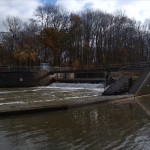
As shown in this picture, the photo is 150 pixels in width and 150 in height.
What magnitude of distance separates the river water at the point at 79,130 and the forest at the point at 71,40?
4461cm

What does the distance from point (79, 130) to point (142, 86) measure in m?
19.3

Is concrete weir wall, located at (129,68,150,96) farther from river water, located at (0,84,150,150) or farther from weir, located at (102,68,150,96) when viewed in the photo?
river water, located at (0,84,150,150)

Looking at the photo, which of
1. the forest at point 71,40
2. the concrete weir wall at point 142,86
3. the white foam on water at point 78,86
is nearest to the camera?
the concrete weir wall at point 142,86

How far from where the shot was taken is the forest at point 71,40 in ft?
232

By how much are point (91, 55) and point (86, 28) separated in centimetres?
569

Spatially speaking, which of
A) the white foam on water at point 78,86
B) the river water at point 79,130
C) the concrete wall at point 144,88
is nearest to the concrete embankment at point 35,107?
the river water at point 79,130

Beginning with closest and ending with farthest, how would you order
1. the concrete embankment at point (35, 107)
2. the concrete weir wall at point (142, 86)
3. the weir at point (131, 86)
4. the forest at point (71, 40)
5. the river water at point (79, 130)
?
the river water at point (79, 130)
the concrete embankment at point (35, 107)
the concrete weir wall at point (142, 86)
the weir at point (131, 86)
the forest at point (71, 40)

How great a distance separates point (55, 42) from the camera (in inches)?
2778

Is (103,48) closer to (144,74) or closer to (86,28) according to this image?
(86,28)

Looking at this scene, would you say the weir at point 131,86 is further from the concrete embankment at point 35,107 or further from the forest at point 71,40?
the forest at point 71,40

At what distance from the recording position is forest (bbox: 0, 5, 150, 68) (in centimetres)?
7069

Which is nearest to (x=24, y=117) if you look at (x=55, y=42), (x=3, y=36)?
(x=55, y=42)

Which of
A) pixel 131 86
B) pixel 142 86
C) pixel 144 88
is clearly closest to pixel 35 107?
pixel 142 86

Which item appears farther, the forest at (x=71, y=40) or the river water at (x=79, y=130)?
the forest at (x=71, y=40)
